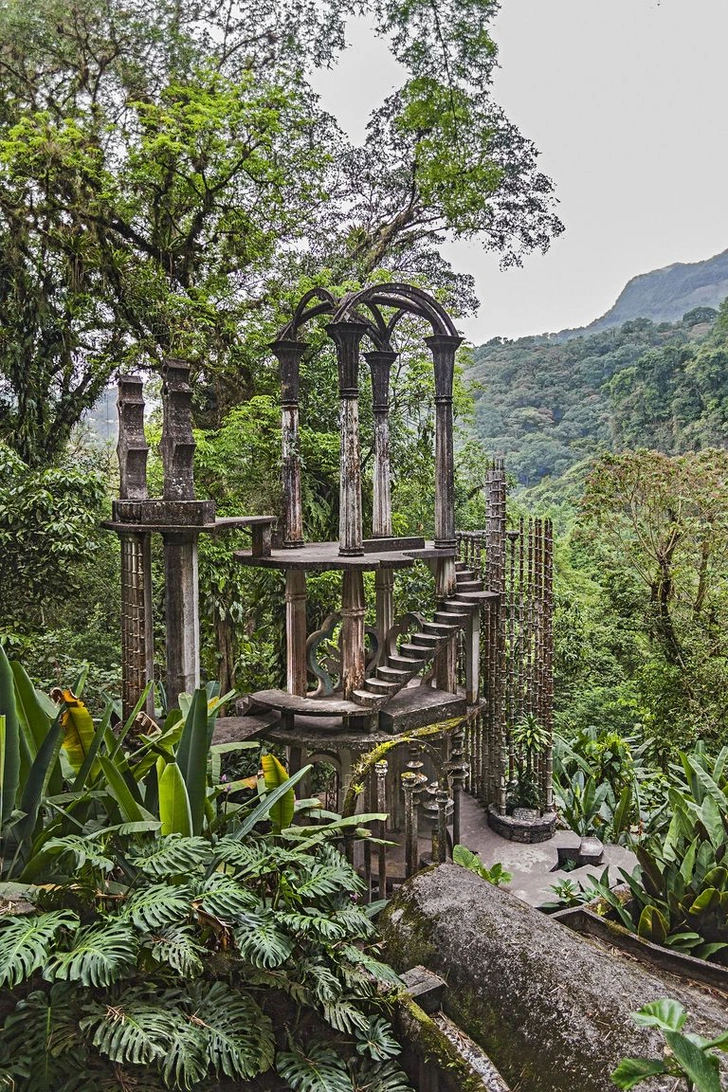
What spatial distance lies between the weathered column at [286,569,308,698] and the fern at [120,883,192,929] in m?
3.80

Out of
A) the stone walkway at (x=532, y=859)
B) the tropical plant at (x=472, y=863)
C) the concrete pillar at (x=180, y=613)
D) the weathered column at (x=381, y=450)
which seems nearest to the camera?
the tropical plant at (x=472, y=863)

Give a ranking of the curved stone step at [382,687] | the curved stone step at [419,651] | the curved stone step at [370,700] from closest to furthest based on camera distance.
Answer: the curved stone step at [370,700], the curved stone step at [382,687], the curved stone step at [419,651]

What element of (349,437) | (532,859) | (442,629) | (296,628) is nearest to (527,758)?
(532,859)

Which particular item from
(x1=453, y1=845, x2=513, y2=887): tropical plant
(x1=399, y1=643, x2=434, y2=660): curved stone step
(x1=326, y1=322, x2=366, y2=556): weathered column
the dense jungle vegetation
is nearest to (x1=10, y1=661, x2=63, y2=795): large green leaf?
the dense jungle vegetation

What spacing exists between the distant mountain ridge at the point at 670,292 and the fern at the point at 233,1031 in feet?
130

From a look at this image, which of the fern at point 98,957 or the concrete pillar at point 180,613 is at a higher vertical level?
the concrete pillar at point 180,613

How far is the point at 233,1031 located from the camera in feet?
7.06

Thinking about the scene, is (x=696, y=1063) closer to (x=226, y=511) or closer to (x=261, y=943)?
(x=261, y=943)

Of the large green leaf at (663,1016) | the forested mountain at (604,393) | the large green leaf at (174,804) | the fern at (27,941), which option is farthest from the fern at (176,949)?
the forested mountain at (604,393)

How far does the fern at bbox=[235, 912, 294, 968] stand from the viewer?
86.4 inches

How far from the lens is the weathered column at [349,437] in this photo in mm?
5660

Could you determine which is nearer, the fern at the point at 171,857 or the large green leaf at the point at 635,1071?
the large green leaf at the point at 635,1071

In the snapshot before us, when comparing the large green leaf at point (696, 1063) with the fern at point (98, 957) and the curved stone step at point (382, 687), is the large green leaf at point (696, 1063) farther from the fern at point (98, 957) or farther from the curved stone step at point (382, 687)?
the curved stone step at point (382, 687)

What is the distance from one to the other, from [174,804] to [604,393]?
26.1 metres
